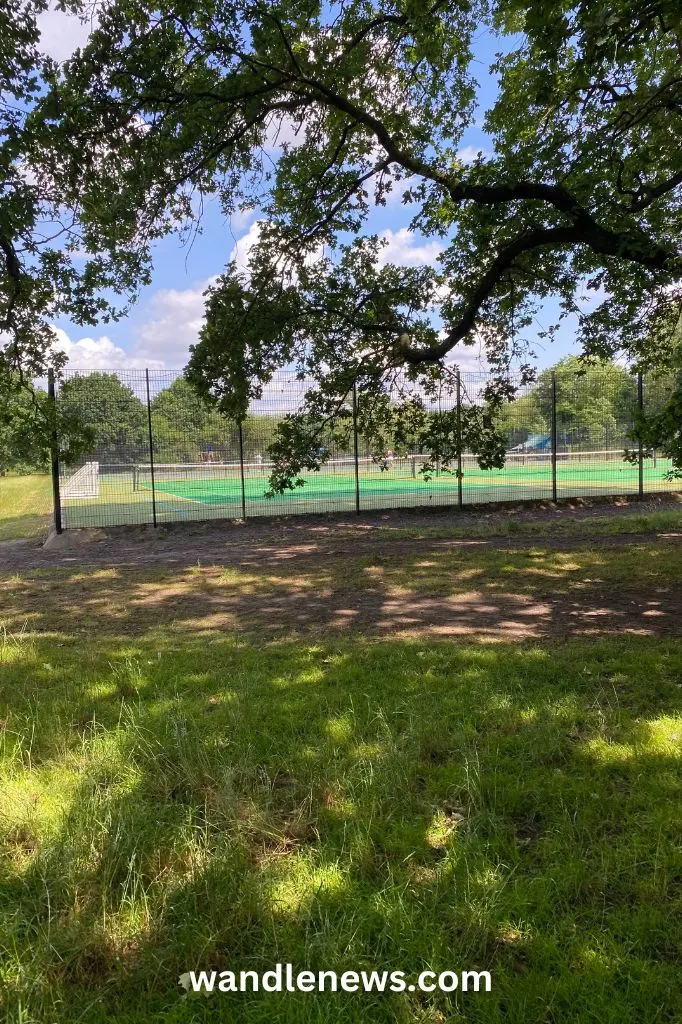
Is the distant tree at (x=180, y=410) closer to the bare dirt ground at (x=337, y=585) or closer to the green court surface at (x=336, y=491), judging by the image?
the green court surface at (x=336, y=491)

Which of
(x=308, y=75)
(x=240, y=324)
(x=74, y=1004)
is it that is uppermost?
(x=308, y=75)

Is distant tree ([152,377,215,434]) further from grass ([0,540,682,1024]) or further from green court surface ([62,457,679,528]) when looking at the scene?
grass ([0,540,682,1024])

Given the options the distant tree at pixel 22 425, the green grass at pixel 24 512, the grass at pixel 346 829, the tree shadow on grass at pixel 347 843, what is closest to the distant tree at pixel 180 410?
the green grass at pixel 24 512

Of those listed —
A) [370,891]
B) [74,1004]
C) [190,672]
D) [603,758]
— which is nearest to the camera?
[74,1004]

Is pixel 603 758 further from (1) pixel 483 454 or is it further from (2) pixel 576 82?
(1) pixel 483 454

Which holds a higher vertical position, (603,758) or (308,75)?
(308,75)

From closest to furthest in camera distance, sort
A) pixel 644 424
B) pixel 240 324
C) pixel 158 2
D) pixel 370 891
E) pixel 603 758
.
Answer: pixel 370 891, pixel 603 758, pixel 644 424, pixel 158 2, pixel 240 324

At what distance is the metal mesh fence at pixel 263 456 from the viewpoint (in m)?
12.4

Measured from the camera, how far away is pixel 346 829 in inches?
101

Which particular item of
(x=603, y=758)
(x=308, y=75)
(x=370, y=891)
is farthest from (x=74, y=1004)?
(x=308, y=75)

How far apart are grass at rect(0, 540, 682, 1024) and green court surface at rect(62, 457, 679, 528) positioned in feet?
22.2

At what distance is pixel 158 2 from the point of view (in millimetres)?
6496

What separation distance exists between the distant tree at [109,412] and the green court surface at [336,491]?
0.66 m

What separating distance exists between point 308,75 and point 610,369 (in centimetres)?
1019
